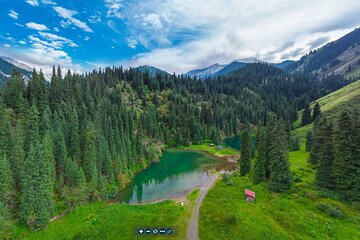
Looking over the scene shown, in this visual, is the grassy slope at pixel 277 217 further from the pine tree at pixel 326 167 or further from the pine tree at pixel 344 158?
the pine tree at pixel 344 158

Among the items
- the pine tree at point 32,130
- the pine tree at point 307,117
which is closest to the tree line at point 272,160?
the pine tree at point 32,130

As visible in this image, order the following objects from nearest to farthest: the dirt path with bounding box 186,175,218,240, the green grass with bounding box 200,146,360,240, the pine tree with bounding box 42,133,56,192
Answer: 1. the green grass with bounding box 200,146,360,240
2. the dirt path with bounding box 186,175,218,240
3. the pine tree with bounding box 42,133,56,192

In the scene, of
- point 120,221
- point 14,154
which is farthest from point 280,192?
point 14,154

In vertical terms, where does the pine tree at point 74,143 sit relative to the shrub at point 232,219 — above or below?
above

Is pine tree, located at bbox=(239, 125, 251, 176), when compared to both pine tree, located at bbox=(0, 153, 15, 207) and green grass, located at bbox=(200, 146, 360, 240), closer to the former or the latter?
green grass, located at bbox=(200, 146, 360, 240)

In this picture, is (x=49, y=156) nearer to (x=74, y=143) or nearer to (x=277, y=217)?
(x=74, y=143)

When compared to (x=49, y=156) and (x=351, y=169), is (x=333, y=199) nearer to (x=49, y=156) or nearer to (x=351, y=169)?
(x=351, y=169)

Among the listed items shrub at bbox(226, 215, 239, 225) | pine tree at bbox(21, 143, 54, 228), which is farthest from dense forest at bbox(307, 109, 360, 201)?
pine tree at bbox(21, 143, 54, 228)
